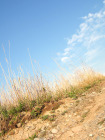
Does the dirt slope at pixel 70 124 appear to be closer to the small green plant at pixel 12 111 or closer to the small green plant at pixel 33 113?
the small green plant at pixel 33 113

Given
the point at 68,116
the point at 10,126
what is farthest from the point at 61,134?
the point at 10,126

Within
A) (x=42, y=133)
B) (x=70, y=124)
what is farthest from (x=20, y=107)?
(x=70, y=124)

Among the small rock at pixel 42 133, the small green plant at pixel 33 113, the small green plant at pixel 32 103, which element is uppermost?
the small green plant at pixel 32 103

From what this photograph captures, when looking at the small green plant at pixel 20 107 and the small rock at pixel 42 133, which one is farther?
the small green plant at pixel 20 107

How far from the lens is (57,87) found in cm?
510

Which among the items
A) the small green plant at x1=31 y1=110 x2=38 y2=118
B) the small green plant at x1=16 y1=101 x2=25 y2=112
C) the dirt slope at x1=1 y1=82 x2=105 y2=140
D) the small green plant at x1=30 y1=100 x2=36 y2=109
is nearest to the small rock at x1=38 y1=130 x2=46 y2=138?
the dirt slope at x1=1 y1=82 x2=105 y2=140

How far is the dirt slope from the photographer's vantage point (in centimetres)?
250

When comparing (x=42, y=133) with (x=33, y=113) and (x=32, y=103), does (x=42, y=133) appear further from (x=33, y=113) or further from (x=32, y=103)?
(x=32, y=103)

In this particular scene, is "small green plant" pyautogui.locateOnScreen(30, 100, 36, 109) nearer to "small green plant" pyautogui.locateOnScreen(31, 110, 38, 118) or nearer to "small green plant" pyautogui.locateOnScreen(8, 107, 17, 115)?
"small green plant" pyautogui.locateOnScreen(31, 110, 38, 118)

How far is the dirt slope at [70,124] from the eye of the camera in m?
2.50

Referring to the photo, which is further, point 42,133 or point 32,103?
point 32,103

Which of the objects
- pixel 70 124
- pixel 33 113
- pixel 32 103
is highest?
pixel 32 103

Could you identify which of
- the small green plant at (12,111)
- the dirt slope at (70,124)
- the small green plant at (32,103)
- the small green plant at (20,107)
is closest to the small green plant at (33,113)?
the dirt slope at (70,124)

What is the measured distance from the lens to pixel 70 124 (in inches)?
124
